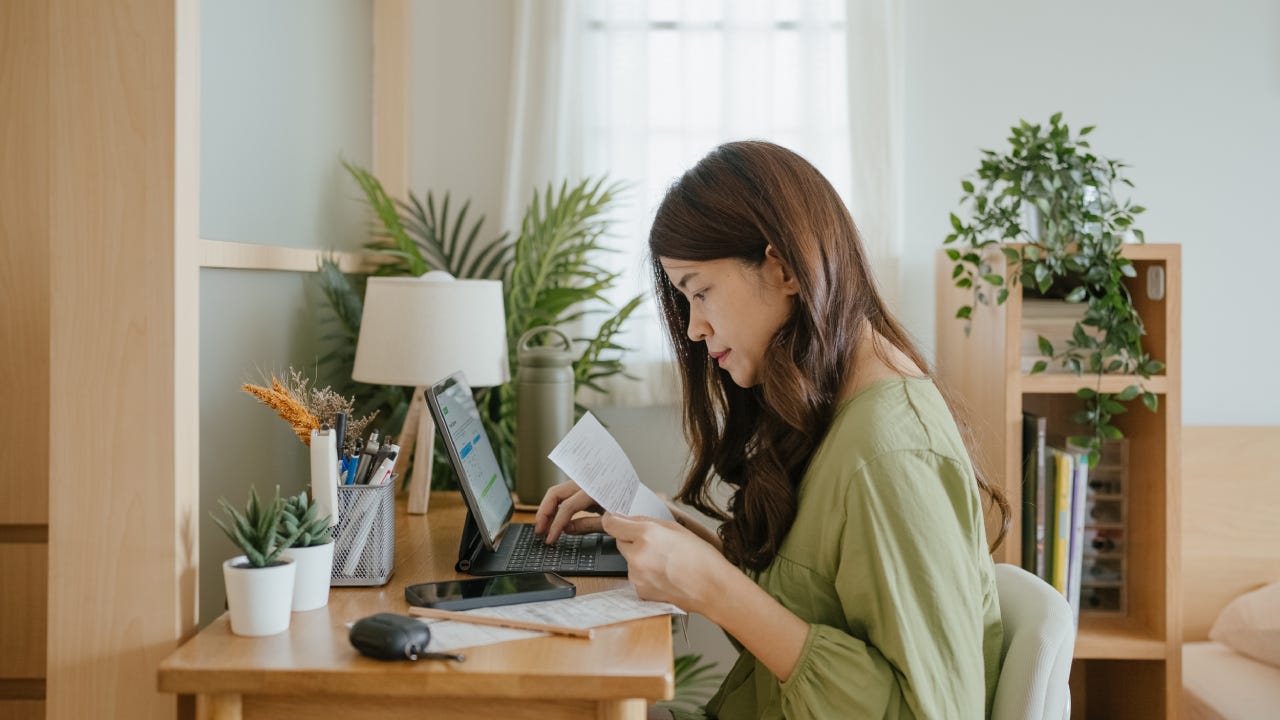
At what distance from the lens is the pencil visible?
1.16m

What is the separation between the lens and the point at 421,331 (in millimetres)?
1836

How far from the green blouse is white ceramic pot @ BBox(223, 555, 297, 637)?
0.61 m

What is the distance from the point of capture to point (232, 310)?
5.41ft

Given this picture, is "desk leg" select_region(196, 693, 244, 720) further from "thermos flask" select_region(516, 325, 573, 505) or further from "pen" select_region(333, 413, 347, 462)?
"thermos flask" select_region(516, 325, 573, 505)

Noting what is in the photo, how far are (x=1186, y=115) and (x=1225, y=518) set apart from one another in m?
1.03

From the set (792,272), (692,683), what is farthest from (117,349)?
(692,683)

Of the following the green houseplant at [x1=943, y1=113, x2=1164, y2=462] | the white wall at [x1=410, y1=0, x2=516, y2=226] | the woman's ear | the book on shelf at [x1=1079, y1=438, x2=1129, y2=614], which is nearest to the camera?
the woman's ear

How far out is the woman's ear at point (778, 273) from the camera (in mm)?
1256

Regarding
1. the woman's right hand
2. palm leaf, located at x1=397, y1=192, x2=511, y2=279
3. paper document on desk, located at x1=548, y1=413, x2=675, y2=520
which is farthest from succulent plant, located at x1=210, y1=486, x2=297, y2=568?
palm leaf, located at x1=397, y1=192, x2=511, y2=279

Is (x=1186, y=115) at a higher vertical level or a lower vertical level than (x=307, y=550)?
higher

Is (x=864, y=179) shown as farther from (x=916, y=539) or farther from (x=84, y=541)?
(x=84, y=541)

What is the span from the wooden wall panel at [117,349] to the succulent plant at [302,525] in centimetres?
13

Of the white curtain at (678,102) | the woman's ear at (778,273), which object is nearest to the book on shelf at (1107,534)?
the white curtain at (678,102)

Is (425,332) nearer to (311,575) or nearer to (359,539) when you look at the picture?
(359,539)
